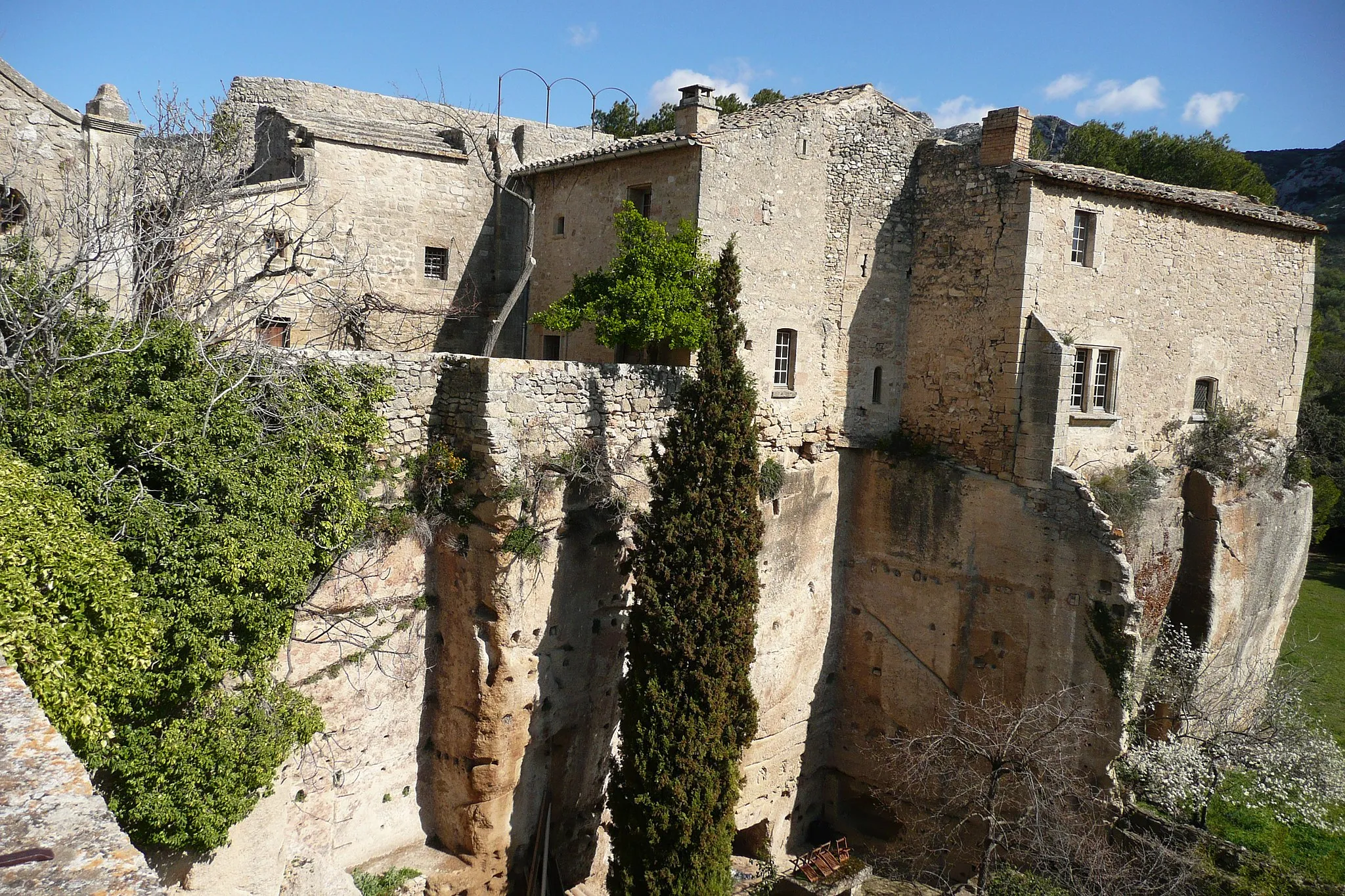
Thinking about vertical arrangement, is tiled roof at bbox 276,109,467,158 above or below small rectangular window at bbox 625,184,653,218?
above

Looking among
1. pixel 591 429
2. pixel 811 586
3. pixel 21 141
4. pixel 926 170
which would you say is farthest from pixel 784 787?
pixel 21 141

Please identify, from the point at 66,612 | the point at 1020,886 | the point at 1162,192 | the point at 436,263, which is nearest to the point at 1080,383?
the point at 1162,192

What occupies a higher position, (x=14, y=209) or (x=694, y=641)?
(x=14, y=209)

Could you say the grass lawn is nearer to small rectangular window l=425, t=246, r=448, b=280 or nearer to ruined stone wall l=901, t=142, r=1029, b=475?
ruined stone wall l=901, t=142, r=1029, b=475

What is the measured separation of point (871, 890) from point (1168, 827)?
497cm

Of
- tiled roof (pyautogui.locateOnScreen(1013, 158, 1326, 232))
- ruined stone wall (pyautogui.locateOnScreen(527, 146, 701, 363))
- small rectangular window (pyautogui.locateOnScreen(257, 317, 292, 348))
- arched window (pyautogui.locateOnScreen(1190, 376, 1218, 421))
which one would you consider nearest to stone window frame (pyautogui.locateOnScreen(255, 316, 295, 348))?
small rectangular window (pyautogui.locateOnScreen(257, 317, 292, 348))

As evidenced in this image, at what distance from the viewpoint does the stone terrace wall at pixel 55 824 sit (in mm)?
3646

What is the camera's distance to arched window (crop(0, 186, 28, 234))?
42.4 ft

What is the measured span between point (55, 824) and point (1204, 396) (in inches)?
782

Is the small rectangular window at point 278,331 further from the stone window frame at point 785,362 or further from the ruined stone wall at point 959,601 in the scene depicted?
the ruined stone wall at point 959,601

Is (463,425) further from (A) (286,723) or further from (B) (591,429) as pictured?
(A) (286,723)

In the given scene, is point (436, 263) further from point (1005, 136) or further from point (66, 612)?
point (66, 612)

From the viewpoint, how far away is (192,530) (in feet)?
28.6

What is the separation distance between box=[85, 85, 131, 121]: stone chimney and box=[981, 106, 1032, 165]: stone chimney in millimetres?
13549
